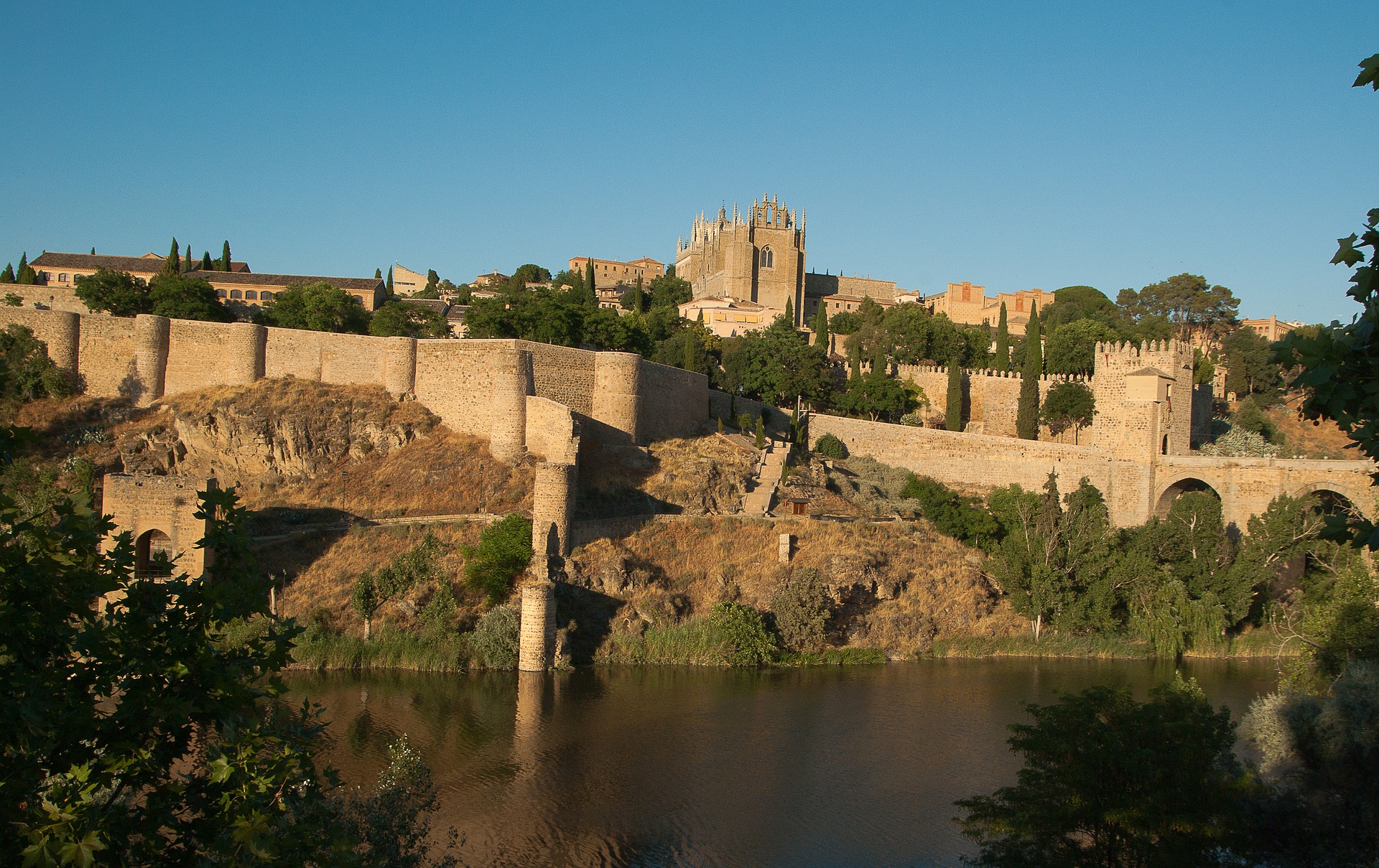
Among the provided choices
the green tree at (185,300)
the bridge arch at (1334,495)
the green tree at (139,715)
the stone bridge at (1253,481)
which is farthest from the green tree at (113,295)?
the bridge arch at (1334,495)

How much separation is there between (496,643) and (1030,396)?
78.3 feet

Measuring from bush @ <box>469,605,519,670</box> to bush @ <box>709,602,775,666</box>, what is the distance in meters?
4.41

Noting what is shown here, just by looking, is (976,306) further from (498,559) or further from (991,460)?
(498,559)

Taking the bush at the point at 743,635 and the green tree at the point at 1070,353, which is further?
the green tree at the point at 1070,353

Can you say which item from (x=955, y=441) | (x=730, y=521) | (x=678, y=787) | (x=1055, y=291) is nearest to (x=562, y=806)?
(x=678, y=787)

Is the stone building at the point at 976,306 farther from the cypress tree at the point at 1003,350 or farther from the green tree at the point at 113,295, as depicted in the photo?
the green tree at the point at 113,295

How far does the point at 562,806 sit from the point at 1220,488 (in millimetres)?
21880

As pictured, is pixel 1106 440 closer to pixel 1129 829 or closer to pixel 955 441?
pixel 955 441

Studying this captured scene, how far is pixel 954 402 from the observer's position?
1574 inches

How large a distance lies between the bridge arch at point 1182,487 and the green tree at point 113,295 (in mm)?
33256

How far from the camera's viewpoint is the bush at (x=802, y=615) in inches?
931

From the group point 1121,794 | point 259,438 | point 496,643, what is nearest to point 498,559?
point 496,643

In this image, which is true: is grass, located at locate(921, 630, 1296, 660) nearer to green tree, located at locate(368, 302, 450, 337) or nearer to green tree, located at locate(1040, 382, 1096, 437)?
green tree, located at locate(1040, 382, 1096, 437)

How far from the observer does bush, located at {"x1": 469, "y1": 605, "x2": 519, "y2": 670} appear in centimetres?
2181
